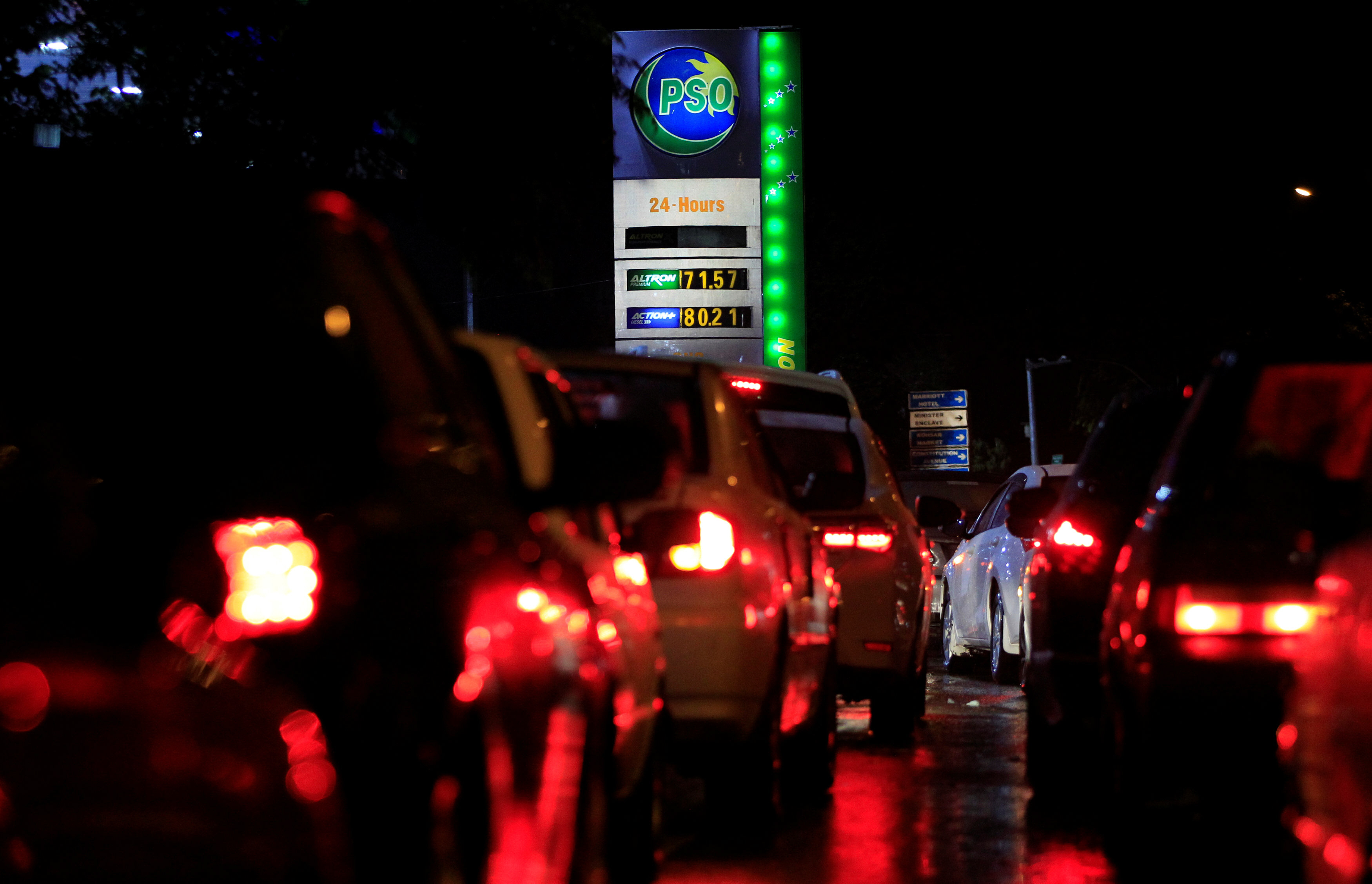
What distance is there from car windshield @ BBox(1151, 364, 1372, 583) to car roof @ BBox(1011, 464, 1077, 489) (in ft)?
23.7

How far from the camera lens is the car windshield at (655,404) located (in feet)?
20.8

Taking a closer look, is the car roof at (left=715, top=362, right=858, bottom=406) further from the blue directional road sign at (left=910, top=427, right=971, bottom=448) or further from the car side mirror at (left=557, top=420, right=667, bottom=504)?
the blue directional road sign at (left=910, top=427, right=971, bottom=448)

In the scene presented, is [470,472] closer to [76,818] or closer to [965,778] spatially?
[76,818]

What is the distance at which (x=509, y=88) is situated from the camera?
38.3ft

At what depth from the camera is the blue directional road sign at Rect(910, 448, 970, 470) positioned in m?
44.8

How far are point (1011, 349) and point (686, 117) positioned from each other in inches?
1227

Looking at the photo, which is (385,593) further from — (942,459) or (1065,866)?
(942,459)

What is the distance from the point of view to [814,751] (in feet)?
24.3

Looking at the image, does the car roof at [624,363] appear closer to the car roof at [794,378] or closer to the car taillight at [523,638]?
the car roof at [794,378]

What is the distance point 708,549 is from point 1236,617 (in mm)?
2023

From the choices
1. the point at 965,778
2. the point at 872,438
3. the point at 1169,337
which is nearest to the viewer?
the point at 965,778

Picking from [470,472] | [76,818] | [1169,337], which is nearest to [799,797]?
[470,472]

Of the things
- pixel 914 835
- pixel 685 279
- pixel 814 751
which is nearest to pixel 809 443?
pixel 814 751

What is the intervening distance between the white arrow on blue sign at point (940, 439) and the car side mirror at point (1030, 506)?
121 feet
